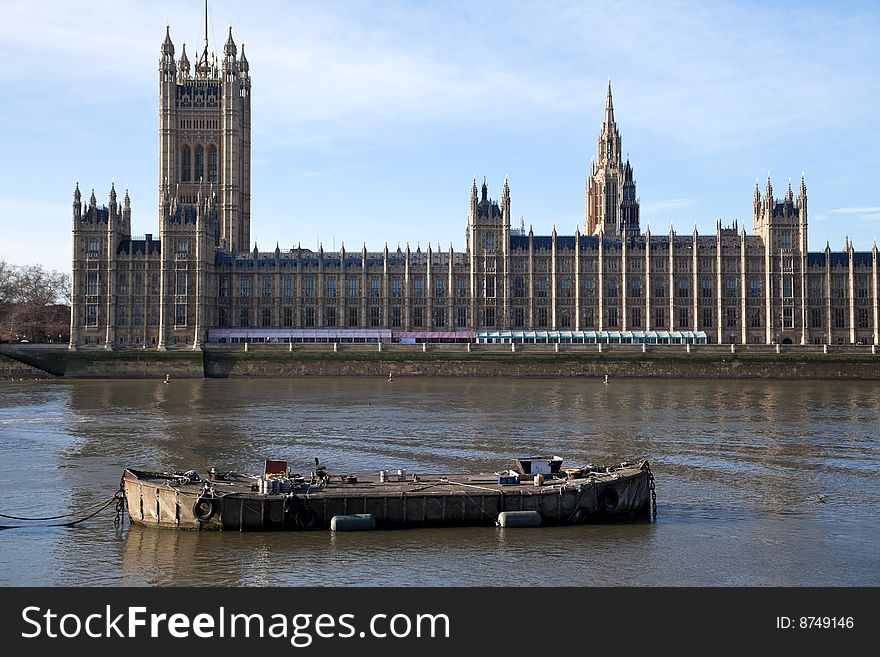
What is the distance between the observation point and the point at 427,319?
134 metres

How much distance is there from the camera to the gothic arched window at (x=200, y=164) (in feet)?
497

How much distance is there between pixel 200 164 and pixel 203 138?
13.6 feet

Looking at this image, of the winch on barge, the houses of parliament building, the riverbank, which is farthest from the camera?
the houses of parliament building

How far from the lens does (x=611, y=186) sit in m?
164

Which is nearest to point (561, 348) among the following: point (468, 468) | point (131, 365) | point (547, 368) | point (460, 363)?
point (547, 368)

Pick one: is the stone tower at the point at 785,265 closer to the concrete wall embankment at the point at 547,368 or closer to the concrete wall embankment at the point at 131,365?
the concrete wall embankment at the point at 547,368

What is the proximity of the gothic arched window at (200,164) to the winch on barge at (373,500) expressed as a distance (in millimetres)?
121831

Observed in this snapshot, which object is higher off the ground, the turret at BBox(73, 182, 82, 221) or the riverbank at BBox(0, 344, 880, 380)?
the turret at BBox(73, 182, 82, 221)

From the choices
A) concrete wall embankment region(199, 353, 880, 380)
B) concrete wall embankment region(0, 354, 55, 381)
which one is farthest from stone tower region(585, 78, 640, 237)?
concrete wall embankment region(0, 354, 55, 381)

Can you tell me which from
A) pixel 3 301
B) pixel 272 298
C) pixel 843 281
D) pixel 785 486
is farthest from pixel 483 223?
pixel 785 486

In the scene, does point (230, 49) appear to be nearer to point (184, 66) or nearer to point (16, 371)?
point (184, 66)

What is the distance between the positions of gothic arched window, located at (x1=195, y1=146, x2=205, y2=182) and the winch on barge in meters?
122

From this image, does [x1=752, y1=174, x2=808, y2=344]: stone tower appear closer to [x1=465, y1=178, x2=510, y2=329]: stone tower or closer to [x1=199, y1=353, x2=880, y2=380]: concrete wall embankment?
[x1=199, y1=353, x2=880, y2=380]: concrete wall embankment

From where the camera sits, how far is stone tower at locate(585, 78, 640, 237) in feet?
528
